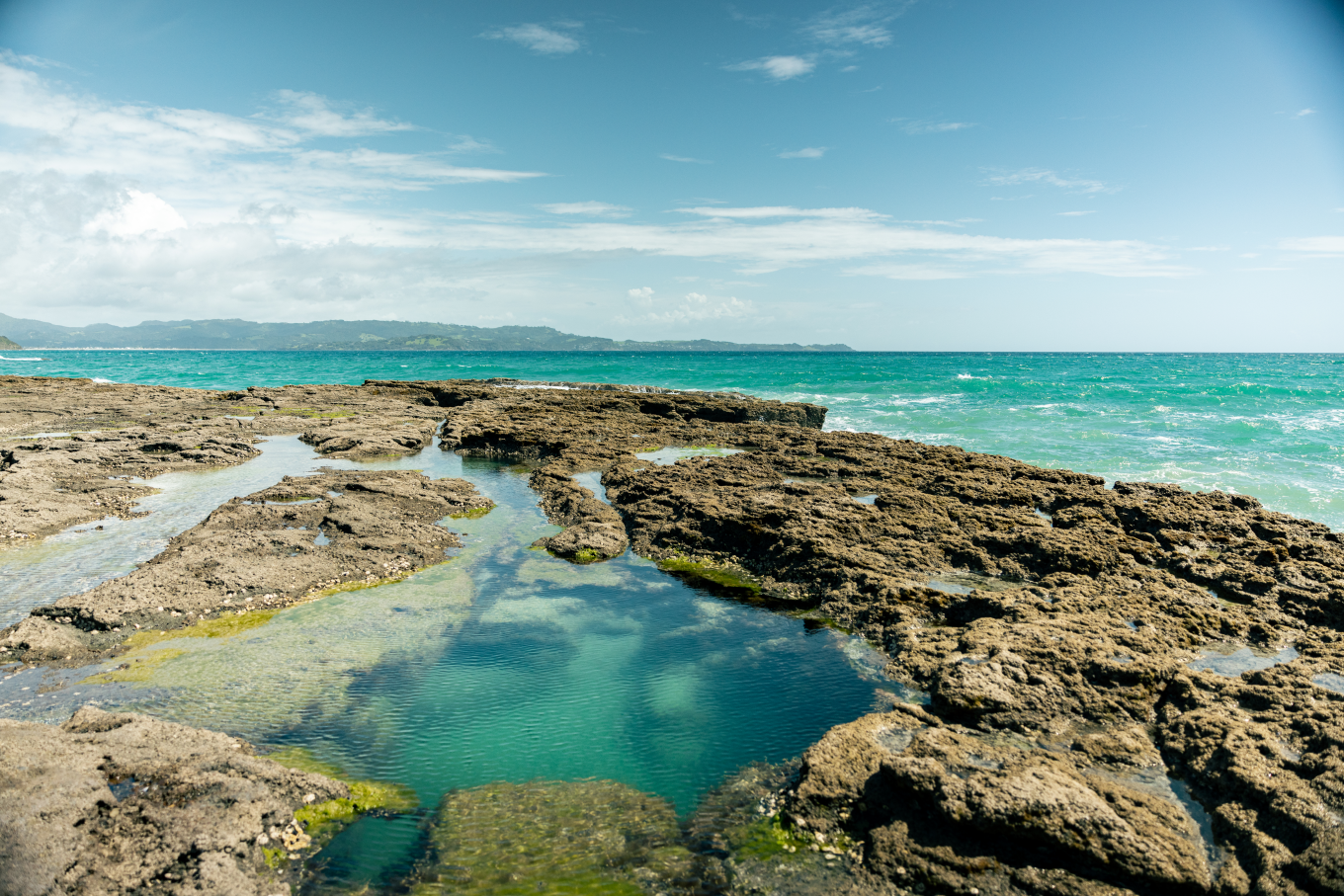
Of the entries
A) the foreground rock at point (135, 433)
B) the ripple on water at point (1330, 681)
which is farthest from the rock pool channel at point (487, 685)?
the ripple on water at point (1330, 681)

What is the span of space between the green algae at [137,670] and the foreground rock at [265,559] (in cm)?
56

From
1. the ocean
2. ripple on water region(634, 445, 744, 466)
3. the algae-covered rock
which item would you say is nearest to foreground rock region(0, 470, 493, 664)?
the algae-covered rock

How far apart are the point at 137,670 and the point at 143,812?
11.4 ft

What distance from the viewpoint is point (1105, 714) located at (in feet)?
20.8

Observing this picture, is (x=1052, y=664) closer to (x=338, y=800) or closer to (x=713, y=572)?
(x=713, y=572)

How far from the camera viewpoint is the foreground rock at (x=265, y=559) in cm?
775

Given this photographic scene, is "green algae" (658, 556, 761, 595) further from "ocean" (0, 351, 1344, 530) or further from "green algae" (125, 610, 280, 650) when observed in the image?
"ocean" (0, 351, 1344, 530)

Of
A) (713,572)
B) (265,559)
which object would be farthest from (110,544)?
(713,572)

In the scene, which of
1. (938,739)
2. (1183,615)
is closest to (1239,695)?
(1183,615)

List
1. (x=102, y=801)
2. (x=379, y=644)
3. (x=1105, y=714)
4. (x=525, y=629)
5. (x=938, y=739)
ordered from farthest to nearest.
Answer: (x=525, y=629), (x=379, y=644), (x=1105, y=714), (x=938, y=739), (x=102, y=801)

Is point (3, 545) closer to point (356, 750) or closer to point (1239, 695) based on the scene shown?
point (356, 750)

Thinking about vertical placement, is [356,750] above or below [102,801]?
below

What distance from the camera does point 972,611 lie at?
856 cm

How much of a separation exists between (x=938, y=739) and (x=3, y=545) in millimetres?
14023
